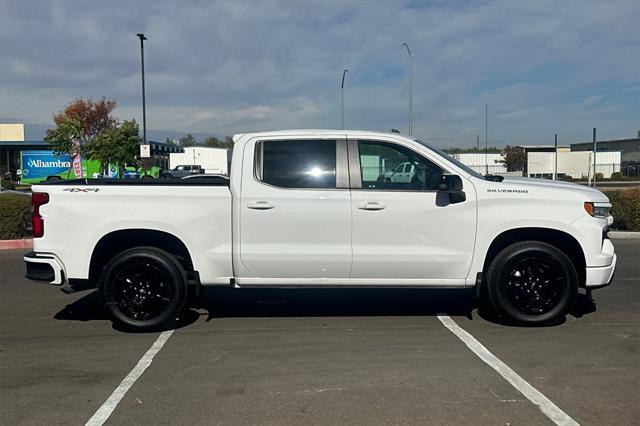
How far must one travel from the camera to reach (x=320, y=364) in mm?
5141

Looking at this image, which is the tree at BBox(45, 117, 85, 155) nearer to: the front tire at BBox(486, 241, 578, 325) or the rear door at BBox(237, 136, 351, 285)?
the rear door at BBox(237, 136, 351, 285)

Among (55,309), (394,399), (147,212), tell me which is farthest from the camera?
(55,309)

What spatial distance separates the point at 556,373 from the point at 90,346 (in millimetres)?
4256

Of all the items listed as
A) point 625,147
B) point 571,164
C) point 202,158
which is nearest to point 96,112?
point 202,158

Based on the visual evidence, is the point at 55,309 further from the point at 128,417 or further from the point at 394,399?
the point at 394,399

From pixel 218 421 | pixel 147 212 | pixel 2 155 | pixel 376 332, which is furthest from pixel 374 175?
pixel 2 155

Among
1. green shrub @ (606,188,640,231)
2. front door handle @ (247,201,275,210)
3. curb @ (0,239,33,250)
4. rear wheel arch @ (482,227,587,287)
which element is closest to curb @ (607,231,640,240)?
green shrub @ (606,188,640,231)

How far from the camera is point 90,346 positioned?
573cm

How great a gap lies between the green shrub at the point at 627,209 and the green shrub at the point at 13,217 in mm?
13347

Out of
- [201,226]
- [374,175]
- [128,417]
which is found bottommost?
[128,417]

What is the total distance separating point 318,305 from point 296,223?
1.74 metres

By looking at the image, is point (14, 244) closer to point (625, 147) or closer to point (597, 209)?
point (597, 209)

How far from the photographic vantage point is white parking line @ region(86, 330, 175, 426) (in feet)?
13.4

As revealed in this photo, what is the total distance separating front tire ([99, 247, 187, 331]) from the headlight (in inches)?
162
